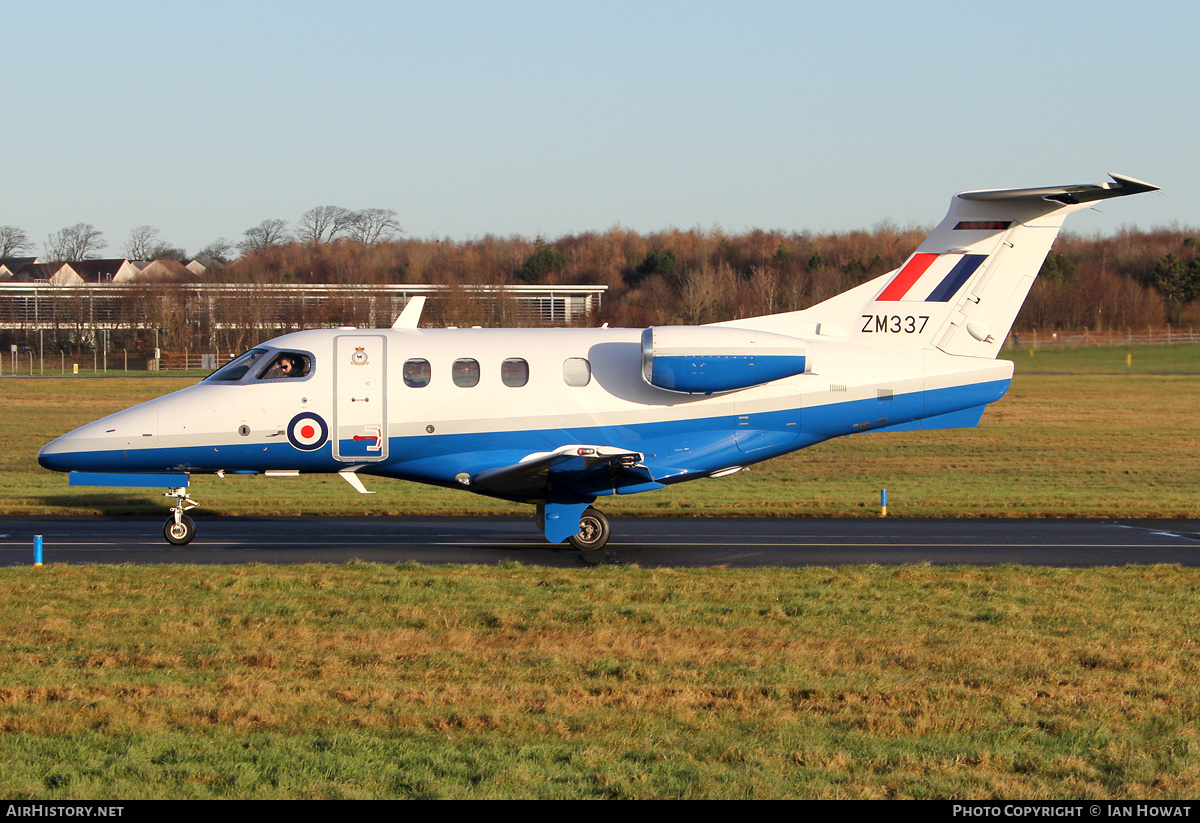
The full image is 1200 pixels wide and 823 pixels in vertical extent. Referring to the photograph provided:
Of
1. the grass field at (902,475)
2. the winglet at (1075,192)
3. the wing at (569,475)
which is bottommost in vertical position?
the grass field at (902,475)

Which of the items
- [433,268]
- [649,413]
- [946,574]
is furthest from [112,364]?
[946,574]

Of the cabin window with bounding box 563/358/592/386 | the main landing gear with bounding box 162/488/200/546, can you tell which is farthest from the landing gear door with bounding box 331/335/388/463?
the cabin window with bounding box 563/358/592/386

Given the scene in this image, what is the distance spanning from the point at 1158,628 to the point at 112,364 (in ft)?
243

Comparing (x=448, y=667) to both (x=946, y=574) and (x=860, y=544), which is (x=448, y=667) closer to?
(x=946, y=574)

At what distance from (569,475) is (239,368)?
5681 mm

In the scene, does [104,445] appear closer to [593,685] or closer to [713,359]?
[713,359]

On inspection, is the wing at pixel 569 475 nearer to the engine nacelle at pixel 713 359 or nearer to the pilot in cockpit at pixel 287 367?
the engine nacelle at pixel 713 359

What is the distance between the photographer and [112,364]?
245ft

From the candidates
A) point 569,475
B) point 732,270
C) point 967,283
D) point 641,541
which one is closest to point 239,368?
point 569,475

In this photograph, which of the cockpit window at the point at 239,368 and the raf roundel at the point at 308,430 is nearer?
the raf roundel at the point at 308,430

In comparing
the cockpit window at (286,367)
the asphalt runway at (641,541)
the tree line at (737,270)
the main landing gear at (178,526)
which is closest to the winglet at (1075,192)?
the asphalt runway at (641,541)

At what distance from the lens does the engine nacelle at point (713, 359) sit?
1731 cm

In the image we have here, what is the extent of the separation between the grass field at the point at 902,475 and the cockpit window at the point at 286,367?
20.5 ft

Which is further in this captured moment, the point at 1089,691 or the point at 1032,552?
the point at 1032,552
